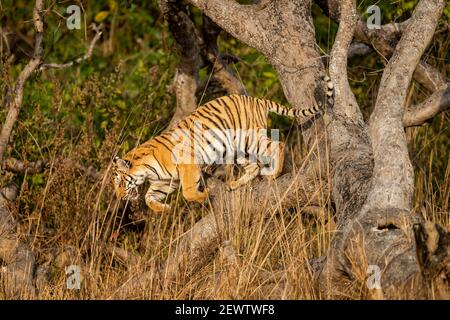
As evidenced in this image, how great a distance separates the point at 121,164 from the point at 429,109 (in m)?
1.88

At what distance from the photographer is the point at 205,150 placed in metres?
6.36

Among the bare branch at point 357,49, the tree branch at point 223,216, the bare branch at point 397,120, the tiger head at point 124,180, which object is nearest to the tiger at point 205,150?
the tiger head at point 124,180

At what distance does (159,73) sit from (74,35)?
2.22 m

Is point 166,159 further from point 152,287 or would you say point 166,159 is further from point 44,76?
point 44,76

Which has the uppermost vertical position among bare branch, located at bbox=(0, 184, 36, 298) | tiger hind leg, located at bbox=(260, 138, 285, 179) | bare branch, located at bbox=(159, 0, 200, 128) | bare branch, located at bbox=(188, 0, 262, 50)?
bare branch, located at bbox=(159, 0, 200, 128)

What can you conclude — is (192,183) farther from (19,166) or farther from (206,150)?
(19,166)

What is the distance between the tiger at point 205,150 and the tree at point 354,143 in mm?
448

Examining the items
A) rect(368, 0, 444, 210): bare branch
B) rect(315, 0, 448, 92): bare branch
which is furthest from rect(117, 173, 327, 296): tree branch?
rect(315, 0, 448, 92): bare branch

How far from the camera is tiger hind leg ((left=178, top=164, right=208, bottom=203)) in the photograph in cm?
612

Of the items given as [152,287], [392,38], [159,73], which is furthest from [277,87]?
[152,287]

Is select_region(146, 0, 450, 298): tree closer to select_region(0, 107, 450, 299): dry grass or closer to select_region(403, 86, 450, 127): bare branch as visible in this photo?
select_region(403, 86, 450, 127): bare branch

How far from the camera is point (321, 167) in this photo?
18.4 ft

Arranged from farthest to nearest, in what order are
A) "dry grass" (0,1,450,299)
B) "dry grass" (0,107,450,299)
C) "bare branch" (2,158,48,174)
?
"bare branch" (2,158,48,174)
"dry grass" (0,1,450,299)
"dry grass" (0,107,450,299)

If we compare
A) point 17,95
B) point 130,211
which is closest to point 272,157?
point 130,211
